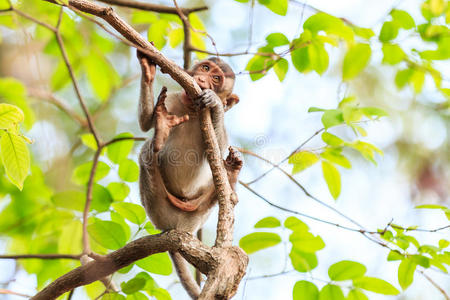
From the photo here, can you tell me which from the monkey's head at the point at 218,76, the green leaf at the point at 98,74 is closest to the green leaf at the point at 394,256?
the monkey's head at the point at 218,76

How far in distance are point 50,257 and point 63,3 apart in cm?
215

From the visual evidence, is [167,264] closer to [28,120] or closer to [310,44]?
[310,44]

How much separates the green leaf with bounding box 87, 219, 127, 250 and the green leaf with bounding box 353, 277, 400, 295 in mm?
1845

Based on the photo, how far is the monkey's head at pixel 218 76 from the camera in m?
4.54

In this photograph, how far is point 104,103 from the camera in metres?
6.41

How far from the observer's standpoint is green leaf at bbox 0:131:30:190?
271 centimetres

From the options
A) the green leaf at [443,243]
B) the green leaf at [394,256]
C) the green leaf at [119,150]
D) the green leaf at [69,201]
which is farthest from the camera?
the green leaf at [119,150]

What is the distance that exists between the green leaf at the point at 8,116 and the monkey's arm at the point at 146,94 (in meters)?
1.13

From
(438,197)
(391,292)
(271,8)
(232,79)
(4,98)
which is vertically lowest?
(438,197)

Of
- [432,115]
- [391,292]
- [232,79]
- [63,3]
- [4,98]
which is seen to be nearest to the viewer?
[63,3]

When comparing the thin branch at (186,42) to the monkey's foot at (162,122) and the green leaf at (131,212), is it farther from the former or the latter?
the green leaf at (131,212)

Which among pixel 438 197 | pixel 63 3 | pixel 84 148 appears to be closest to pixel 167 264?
pixel 63 3

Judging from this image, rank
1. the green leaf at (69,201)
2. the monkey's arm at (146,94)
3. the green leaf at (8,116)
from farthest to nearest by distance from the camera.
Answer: the green leaf at (69,201) < the monkey's arm at (146,94) < the green leaf at (8,116)

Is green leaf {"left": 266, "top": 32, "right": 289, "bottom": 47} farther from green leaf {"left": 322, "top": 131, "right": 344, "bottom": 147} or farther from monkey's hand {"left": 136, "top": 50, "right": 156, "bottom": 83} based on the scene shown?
monkey's hand {"left": 136, "top": 50, "right": 156, "bottom": 83}
